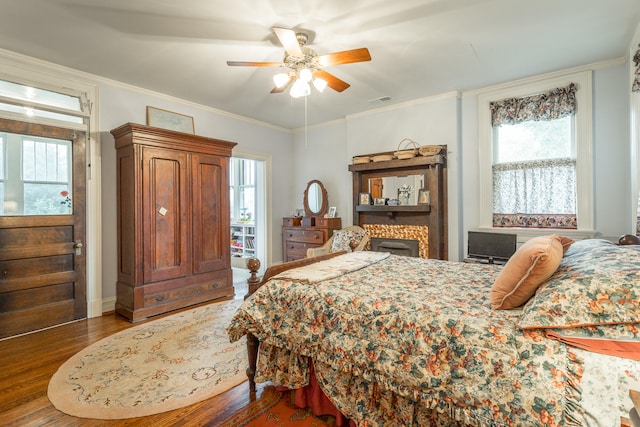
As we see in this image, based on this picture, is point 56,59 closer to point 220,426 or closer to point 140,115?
point 140,115

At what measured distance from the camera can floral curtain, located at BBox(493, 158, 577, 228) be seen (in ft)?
11.7

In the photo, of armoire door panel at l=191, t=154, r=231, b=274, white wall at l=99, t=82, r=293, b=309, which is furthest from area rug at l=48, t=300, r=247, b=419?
white wall at l=99, t=82, r=293, b=309

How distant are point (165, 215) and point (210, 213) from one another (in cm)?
59

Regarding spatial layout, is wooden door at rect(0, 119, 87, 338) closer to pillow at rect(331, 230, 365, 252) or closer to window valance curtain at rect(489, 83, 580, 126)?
pillow at rect(331, 230, 365, 252)

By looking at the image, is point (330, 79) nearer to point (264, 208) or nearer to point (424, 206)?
point (424, 206)

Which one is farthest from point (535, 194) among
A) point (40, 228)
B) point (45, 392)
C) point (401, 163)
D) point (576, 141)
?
point (40, 228)

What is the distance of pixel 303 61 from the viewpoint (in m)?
2.63

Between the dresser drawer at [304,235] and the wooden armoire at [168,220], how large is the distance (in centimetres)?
146

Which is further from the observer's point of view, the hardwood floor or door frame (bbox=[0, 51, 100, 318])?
door frame (bbox=[0, 51, 100, 318])

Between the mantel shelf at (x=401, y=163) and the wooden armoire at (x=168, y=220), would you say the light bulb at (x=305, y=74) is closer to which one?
the wooden armoire at (x=168, y=220)

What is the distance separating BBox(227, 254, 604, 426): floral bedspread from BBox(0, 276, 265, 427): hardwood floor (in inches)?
11.9

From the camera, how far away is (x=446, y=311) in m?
1.41

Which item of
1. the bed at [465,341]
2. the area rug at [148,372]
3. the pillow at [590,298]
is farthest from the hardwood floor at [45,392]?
the pillow at [590,298]

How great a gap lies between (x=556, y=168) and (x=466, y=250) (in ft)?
4.77
